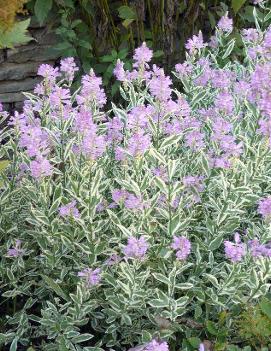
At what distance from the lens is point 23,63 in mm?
3529

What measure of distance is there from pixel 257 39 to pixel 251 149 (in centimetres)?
93

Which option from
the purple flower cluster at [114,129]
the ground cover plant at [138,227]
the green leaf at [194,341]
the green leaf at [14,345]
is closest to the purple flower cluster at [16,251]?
the ground cover plant at [138,227]

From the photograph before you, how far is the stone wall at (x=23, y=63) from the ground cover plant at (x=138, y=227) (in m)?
1.13

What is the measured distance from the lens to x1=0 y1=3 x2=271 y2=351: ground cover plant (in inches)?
77.0

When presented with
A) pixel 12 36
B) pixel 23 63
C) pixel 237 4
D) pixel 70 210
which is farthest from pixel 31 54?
pixel 70 210

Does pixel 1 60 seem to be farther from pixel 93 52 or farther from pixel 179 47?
pixel 179 47

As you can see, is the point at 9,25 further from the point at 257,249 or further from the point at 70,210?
the point at 257,249

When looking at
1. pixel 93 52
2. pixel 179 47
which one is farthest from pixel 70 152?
pixel 179 47

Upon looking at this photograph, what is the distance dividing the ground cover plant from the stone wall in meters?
1.13

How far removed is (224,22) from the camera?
2854 millimetres

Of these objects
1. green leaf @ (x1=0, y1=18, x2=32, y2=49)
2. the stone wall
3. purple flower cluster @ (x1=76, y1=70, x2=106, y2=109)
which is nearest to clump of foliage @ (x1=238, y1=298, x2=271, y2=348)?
purple flower cluster @ (x1=76, y1=70, x2=106, y2=109)

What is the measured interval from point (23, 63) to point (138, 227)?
1898 millimetres

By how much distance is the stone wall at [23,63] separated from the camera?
3469mm

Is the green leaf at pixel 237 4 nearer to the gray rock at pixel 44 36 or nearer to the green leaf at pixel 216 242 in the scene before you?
the gray rock at pixel 44 36
